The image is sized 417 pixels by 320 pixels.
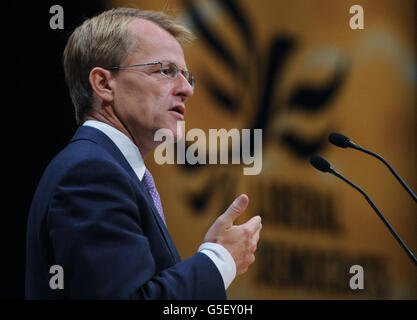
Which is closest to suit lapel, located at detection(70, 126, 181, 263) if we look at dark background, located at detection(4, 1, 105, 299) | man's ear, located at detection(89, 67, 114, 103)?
man's ear, located at detection(89, 67, 114, 103)

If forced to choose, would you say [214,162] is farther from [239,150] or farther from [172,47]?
[172,47]

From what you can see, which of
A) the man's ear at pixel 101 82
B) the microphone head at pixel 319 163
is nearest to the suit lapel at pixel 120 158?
the man's ear at pixel 101 82

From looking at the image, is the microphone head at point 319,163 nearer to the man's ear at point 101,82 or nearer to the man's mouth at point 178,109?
the man's mouth at point 178,109

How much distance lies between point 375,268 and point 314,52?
4.73ft

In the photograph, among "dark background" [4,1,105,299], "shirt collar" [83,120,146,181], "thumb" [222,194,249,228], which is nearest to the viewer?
"thumb" [222,194,249,228]

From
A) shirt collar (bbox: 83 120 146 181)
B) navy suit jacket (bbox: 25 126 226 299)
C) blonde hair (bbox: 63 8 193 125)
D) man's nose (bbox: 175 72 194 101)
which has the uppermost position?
blonde hair (bbox: 63 8 193 125)

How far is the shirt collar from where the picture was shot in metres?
1.60

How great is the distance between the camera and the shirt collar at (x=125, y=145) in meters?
1.60

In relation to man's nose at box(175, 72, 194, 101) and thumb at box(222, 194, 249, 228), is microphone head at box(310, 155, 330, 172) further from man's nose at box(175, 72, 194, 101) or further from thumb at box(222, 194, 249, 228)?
man's nose at box(175, 72, 194, 101)

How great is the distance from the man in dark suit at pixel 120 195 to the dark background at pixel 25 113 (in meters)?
1.13

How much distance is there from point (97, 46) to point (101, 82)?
0.13 metres

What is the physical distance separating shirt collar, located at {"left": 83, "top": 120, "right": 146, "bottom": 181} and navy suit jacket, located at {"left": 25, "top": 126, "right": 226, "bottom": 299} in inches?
5.5

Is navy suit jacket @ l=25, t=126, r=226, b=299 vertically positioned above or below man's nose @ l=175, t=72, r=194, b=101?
below
